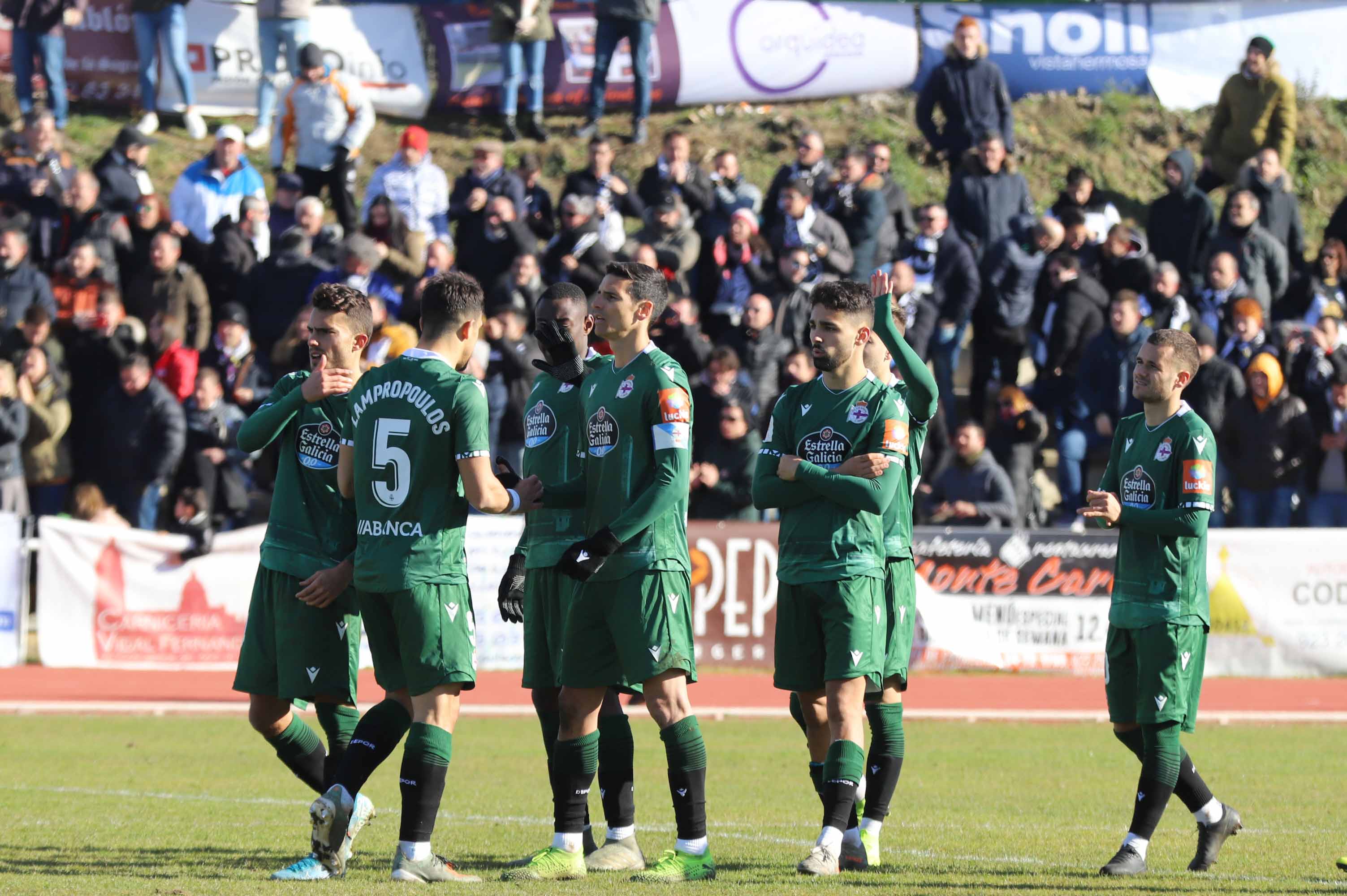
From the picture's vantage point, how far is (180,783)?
10.4 metres

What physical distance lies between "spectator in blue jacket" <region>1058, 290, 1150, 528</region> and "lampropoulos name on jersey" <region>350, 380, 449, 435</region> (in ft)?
37.2

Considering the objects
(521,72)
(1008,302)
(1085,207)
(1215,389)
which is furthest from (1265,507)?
(521,72)

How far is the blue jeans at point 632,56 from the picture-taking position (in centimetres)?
2295

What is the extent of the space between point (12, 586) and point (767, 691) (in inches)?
270

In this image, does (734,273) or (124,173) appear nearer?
(734,273)

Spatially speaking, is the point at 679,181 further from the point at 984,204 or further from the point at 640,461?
the point at 640,461

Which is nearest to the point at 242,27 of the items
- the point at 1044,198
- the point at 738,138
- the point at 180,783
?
the point at 738,138

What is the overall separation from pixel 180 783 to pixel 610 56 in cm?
1490

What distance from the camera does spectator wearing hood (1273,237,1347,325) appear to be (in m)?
18.8

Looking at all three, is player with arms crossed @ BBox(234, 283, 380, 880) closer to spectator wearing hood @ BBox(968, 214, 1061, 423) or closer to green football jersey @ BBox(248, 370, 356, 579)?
green football jersey @ BBox(248, 370, 356, 579)

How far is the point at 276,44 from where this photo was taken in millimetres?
23062

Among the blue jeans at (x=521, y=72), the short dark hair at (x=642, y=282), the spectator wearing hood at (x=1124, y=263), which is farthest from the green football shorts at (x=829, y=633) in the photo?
the blue jeans at (x=521, y=72)

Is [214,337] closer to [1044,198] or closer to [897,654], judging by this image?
[897,654]

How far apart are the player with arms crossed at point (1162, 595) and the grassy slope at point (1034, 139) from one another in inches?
698
